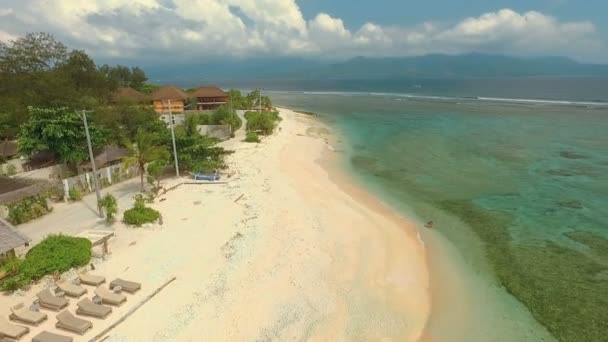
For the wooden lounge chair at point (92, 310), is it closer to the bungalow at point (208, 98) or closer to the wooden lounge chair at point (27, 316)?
the wooden lounge chair at point (27, 316)

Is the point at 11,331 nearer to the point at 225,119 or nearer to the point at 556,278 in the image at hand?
the point at 556,278

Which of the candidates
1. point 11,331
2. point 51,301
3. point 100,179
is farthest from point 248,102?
point 11,331

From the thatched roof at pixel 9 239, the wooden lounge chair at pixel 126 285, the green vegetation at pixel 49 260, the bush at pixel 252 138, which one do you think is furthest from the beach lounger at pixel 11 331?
the bush at pixel 252 138

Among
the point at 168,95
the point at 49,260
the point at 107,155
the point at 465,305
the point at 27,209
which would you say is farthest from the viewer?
the point at 168,95

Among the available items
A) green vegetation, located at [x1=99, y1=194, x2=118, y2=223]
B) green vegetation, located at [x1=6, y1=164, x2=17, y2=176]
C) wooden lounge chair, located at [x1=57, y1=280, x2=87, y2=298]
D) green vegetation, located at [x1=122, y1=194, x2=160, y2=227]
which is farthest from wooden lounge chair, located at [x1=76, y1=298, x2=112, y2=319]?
green vegetation, located at [x1=6, y1=164, x2=17, y2=176]

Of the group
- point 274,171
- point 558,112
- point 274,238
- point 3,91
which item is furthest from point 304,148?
point 558,112

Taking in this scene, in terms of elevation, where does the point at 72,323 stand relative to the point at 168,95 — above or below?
below

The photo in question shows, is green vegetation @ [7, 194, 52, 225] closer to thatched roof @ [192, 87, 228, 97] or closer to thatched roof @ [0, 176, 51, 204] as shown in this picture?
thatched roof @ [0, 176, 51, 204]
